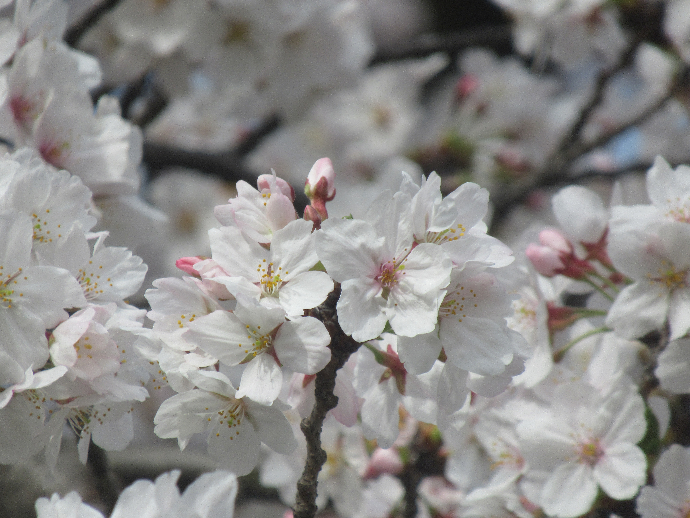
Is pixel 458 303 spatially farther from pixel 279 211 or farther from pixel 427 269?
pixel 279 211

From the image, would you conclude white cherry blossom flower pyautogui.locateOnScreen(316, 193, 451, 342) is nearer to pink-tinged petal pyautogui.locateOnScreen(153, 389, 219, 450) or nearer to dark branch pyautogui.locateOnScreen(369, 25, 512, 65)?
pink-tinged petal pyautogui.locateOnScreen(153, 389, 219, 450)

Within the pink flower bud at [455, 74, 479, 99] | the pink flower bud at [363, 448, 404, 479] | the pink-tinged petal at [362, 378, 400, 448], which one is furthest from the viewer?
the pink flower bud at [455, 74, 479, 99]

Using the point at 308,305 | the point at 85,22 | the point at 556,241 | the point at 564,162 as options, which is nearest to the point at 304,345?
the point at 308,305

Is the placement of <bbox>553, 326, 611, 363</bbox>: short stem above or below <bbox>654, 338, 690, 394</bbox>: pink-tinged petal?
below

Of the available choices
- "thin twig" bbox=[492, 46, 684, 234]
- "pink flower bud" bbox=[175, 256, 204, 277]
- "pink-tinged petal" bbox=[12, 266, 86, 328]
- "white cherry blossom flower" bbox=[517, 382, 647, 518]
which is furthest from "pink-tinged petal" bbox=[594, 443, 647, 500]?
"thin twig" bbox=[492, 46, 684, 234]

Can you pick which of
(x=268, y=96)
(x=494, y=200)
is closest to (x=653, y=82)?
(x=494, y=200)

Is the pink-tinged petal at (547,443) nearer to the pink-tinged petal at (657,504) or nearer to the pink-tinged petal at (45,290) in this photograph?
the pink-tinged petal at (657,504)

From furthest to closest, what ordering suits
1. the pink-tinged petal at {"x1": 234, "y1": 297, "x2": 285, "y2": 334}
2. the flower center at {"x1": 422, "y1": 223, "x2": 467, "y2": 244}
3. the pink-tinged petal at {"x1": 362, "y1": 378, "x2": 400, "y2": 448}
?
the pink-tinged petal at {"x1": 362, "y1": 378, "x2": 400, "y2": 448} → the flower center at {"x1": 422, "y1": 223, "x2": 467, "y2": 244} → the pink-tinged petal at {"x1": 234, "y1": 297, "x2": 285, "y2": 334}
